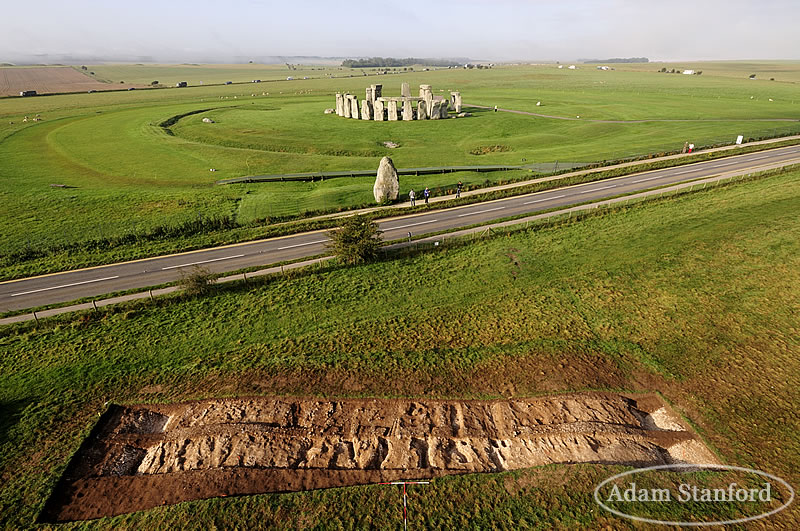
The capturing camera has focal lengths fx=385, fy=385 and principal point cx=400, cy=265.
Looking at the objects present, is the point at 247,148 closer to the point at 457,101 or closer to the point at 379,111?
the point at 379,111

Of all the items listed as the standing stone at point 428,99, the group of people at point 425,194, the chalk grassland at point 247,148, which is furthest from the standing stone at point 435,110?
the group of people at point 425,194

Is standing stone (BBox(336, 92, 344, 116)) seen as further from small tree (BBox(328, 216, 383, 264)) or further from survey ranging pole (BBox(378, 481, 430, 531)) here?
survey ranging pole (BBox(378, 481, 430, 531))

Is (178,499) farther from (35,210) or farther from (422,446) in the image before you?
(35,210)

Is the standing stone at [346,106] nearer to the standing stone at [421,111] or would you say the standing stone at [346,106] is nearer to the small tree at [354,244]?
the standing stone at [421,111]

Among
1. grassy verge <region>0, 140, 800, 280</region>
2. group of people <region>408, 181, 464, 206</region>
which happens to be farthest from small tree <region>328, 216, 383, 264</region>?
group of people <region>408, 181, 464, 206</region>

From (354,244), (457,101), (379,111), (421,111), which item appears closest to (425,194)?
(354,244)

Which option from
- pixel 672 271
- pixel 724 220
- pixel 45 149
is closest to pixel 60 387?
pixel 672 271
